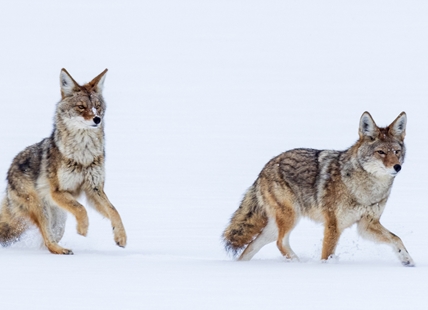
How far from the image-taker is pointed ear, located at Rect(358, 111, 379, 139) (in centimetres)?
897

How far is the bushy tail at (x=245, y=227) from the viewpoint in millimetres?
→ 9438

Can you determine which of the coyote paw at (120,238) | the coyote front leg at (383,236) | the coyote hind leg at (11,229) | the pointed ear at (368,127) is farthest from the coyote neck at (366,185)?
the coyote hind leg at (11,229)

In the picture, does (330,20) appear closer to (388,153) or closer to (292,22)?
(292,22)

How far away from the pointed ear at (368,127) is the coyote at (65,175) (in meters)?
2.95

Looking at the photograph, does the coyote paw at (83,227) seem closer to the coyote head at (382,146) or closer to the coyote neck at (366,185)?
the coyote neck at (366,185)

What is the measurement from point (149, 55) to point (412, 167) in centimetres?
2889

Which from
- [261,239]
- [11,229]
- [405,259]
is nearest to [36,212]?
[11,229]

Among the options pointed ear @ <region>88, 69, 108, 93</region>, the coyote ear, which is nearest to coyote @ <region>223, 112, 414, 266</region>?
pointed ear @ <region>88, 69, 108, 93</region>

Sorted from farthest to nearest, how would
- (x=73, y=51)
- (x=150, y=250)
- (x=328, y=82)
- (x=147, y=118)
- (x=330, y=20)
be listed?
(x=330, y=20) → (x=73, y=51) → (x=328, y=82) → (x=147, y=118) → (x=150, y=250)

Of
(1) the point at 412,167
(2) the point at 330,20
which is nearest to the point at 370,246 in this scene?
(1) the point at 412,167

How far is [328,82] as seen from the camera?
37031 mm

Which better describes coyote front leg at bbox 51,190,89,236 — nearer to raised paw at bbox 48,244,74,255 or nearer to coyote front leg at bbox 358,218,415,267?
raised paw at bbox 48,244,74,255

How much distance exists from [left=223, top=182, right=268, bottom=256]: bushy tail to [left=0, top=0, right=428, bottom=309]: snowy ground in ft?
1.27

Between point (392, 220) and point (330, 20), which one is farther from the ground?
point (330, 20)
